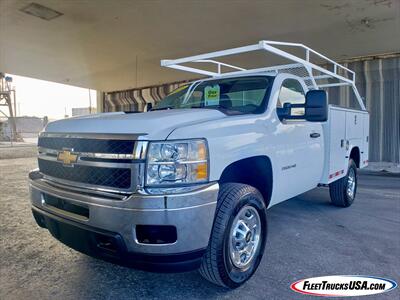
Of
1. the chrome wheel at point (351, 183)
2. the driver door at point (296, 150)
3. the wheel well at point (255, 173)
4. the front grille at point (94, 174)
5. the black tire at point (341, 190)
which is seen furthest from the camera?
the chrome wheel at point (351, 183)

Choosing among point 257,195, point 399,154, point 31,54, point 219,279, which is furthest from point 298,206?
point 31,54

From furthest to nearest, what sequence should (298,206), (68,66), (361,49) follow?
(68,66) < (361,49) < (298,206)

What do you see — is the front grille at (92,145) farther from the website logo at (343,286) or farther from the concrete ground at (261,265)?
the website logo at (343,286)

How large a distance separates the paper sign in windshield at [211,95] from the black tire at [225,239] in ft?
4.60

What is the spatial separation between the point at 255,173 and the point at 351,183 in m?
3.39

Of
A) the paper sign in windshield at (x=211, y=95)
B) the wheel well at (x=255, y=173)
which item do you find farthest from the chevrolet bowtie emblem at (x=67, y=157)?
the paper sign in windshield at (x=211, y=95)

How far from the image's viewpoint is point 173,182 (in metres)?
2.20

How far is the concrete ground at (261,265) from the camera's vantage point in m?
2.69

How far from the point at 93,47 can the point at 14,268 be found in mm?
7893

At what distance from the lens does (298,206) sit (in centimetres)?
566

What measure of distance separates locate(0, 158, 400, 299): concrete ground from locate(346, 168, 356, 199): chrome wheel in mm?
379

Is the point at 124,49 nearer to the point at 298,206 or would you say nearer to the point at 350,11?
the point at 350,11

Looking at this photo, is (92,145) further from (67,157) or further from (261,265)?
(261,265)

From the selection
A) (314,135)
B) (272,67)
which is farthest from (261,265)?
(272,67)
